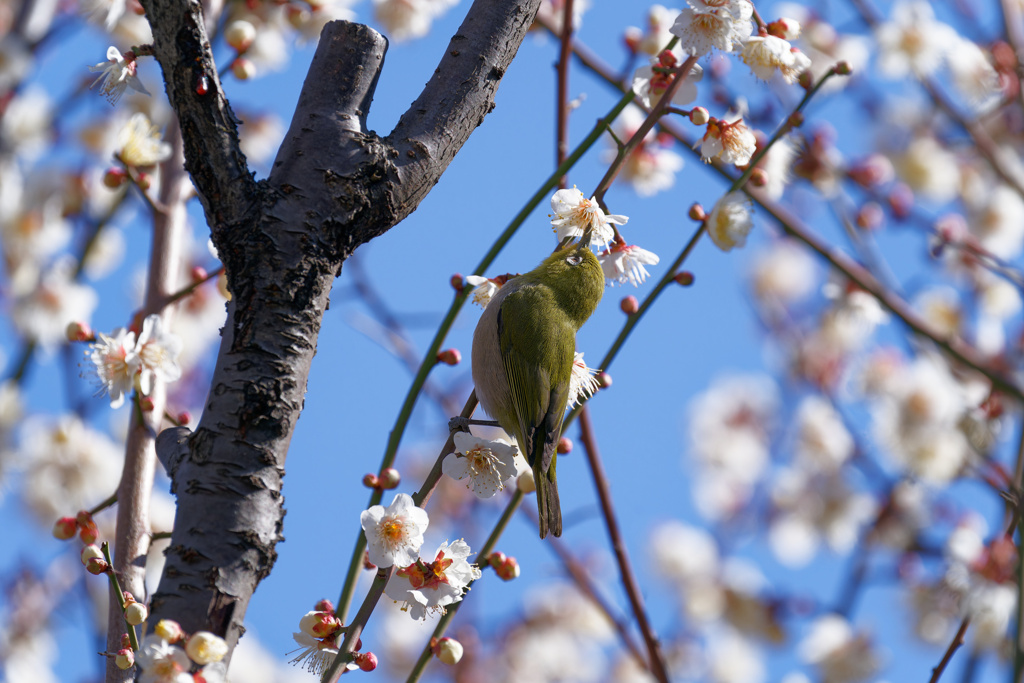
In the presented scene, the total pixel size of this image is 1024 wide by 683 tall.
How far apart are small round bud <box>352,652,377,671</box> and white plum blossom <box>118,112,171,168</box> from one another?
60.9 inches

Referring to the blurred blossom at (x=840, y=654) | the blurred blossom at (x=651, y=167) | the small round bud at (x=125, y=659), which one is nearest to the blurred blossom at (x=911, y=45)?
the blurred blossom at (x=651, y=167)

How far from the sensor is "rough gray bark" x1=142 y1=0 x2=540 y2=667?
4.49 feet

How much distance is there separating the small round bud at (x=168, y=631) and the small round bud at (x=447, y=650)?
53 cm

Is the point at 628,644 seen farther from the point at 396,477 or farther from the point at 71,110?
the point at 71,110

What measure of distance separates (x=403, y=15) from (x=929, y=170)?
4319 millimetres

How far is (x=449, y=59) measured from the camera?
5.64ft

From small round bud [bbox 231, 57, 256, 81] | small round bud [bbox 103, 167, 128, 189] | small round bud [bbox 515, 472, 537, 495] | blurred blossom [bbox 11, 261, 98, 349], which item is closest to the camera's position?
small round bud [bbox 515, 472, 537, 495]

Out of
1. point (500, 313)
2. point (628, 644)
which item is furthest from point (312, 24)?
point (628, 644)

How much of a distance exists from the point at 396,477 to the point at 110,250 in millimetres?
4343

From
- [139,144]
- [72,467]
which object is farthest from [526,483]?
[72,467]

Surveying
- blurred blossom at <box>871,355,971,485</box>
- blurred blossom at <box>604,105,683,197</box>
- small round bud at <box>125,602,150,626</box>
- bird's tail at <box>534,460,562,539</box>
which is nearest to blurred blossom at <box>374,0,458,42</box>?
blurred blossom at <box>604,105,683,197</box>

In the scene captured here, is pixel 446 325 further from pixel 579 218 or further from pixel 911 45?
pixel 911 45

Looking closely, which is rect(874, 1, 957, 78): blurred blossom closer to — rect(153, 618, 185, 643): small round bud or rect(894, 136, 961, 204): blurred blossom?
rect(894, 136, 961, 204): blurred blossom

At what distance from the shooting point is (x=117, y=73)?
1850 mm
